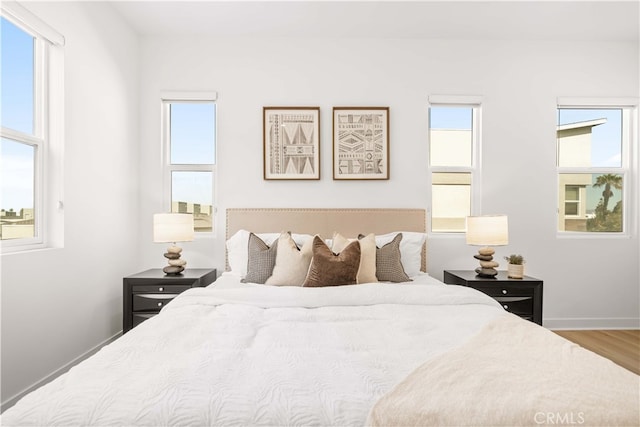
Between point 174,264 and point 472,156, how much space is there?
290 cm

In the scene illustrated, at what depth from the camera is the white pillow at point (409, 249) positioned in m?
3.26

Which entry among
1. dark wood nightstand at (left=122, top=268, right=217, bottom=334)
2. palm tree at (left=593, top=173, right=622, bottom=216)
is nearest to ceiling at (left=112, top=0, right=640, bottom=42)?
palm tree at (left=593, top=173, right=622, bottom=216)

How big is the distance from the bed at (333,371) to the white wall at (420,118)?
1576mm

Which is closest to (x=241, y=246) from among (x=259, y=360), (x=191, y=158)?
(x=191, y=158)

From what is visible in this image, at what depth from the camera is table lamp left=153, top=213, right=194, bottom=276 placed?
3.25m

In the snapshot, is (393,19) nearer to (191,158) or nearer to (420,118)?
(420,118)

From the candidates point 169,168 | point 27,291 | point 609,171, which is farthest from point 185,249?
point 609,171

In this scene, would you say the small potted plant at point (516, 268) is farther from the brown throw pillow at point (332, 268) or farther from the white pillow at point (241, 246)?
the white pillow at point (241, 246)

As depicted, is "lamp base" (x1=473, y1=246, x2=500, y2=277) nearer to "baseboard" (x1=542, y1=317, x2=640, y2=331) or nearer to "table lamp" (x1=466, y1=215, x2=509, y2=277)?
"table lamp" (x1=466, y1=215, x2=509, y2=277)

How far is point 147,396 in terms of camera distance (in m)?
1.11

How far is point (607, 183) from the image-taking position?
4004 millimetres

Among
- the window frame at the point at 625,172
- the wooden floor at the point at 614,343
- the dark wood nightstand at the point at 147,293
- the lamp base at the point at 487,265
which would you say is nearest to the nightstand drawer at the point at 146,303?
the dark wood nightstand at the point at 147,293

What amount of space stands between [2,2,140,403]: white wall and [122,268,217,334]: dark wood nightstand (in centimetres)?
22

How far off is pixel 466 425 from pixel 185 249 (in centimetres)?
317
